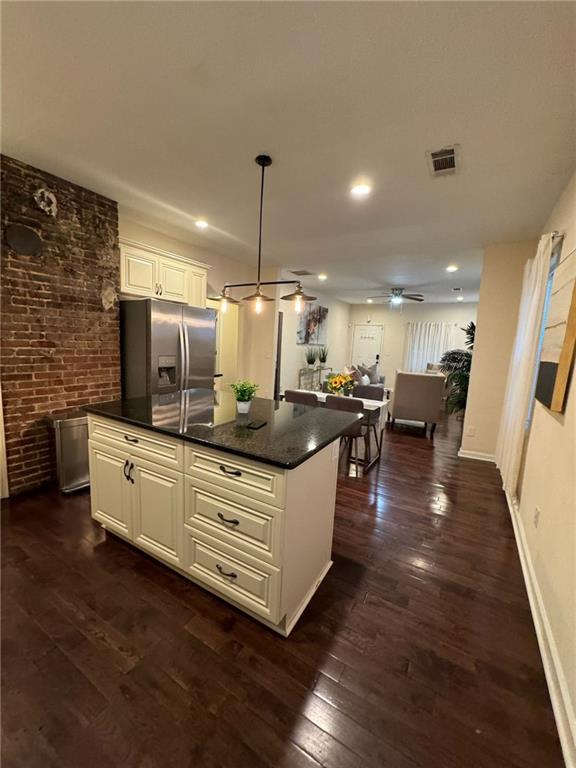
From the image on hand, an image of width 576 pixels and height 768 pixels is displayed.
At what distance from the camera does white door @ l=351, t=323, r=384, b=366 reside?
9609 millimetres

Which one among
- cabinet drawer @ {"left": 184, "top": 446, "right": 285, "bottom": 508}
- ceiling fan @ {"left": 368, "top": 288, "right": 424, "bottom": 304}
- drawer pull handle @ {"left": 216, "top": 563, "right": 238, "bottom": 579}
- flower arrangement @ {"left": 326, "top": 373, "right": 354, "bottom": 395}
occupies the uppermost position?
ceiling fan @ {"left": 368, "top": 288, "right": 424, "bottom": 304}

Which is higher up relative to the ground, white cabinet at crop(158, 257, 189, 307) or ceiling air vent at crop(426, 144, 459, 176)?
ceiling air vent at crop(426, 144, 459, 176)

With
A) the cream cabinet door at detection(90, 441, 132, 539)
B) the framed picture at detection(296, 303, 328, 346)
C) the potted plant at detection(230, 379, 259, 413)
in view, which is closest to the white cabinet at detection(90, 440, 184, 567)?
the cream cabinet door at detection(90, 441, 132, 539)

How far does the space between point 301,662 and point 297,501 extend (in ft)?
2.33

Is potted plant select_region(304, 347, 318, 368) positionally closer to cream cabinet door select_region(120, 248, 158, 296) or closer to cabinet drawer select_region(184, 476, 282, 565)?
cream cabinet door select_region(120, 248, 158, 296)

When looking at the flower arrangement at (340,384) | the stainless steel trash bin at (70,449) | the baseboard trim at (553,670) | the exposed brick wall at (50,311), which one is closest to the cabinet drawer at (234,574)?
the baseboard trim at (553,670)

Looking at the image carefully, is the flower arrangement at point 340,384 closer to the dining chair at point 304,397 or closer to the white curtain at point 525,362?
the dining chair at point 304,397

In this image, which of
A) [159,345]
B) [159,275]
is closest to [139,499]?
[159,345]

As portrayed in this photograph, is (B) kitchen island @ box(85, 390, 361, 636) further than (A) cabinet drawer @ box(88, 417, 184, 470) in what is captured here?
No

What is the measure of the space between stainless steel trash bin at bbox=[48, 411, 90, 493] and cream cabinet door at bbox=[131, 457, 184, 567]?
125cm

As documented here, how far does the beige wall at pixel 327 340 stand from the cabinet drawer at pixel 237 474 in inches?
214

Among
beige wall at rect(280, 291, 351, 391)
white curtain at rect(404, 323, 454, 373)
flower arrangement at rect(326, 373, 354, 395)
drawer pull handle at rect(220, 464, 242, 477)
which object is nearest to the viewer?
drawer pull handle at rect(220, 464, 242, 477)

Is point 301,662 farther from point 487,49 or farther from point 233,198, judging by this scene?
point 233,198

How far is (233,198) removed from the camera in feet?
9.61
